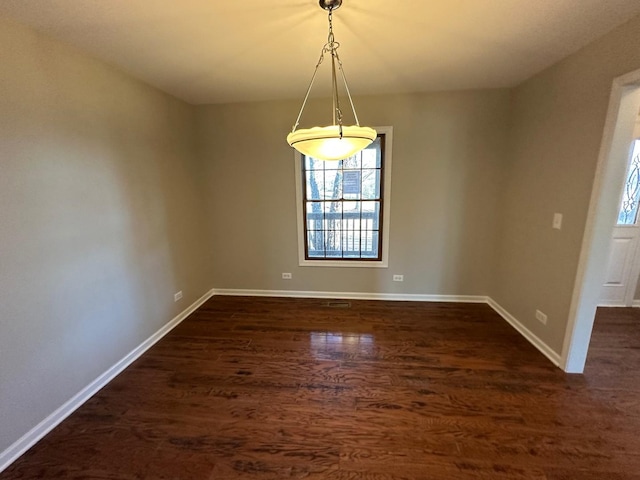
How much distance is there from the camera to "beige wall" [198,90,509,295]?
3.25 m

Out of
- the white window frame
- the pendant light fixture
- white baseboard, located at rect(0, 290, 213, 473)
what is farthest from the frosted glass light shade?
white baseboard, located at rect(0, 290, 213, 473)

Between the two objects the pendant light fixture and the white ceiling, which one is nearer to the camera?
the pendant light fixture

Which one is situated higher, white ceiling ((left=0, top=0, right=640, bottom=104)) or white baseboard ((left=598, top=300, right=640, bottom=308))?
white ceiling ((left=0, top=0, right=640, bottom=104))

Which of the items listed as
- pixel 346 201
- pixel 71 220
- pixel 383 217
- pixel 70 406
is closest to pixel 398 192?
pixel 383 217

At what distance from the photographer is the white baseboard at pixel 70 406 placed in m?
1.66

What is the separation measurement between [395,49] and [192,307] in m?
3.50

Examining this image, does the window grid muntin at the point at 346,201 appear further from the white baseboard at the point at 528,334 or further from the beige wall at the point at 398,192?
the white baseboard at the point at 528,334

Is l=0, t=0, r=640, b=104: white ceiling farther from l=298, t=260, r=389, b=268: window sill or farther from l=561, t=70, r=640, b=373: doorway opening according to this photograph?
l=298, t=260, r=389, b=268: window sill

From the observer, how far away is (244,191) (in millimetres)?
3699

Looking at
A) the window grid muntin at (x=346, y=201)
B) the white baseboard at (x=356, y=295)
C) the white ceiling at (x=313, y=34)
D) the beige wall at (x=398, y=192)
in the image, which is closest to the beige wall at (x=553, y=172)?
the white ceiling at (x=313, y=34)

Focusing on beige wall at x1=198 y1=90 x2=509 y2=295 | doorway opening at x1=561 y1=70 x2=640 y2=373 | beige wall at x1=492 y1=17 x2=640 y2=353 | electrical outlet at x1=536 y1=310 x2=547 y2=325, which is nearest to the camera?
doorway opening at x1=561 y1=70 x2=640 y2=373

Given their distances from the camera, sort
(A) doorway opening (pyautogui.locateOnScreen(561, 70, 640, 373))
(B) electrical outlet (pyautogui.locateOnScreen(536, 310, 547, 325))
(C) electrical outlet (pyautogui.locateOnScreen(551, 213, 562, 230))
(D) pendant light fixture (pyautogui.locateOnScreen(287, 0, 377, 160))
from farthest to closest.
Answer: (B) electrical outlet (pyautogui.locateOnScreen(536, 310, 547, 325)) → (C) electrical outlet (pyautogui.locateOnScreen(551, 213, 562, 230)) → (A) doorway opening (pyautogui.locateOnScreen(561, 70, 640, 373)) → (D) pendant light fixture (pyautogui.locateOnScreen(287, 0, 377, 160))

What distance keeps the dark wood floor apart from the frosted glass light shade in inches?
68.7

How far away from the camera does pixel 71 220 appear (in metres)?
2.01
